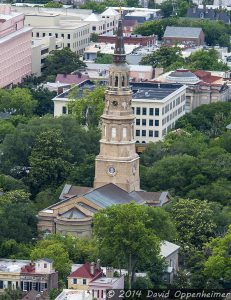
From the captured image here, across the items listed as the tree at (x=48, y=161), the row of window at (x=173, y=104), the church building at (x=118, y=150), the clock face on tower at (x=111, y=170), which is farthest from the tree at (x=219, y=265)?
the row of window at (x=173, y=104)

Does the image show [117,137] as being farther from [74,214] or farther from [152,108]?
[152,108]

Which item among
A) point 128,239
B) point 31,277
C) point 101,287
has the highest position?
point 128,239

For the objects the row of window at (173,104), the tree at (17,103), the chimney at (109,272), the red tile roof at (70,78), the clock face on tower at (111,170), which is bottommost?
the red tile roof at (70,78)

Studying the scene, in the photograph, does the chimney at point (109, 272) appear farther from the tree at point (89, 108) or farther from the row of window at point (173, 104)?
the row of window at point (173, 104)

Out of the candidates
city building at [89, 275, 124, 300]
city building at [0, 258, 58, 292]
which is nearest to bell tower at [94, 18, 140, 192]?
city building at [0, 258, 58, 292]

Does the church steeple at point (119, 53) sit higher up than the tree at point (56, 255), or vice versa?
the church steeple at point (119, 53)

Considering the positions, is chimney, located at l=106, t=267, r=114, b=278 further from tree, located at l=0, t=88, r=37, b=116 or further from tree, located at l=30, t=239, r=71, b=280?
tree, located at l=0, t=88, r=37, b=116

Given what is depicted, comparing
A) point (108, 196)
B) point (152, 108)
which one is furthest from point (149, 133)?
point (108, 196)
